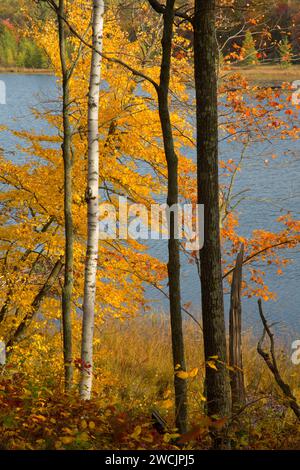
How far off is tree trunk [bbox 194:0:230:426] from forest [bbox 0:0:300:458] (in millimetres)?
13

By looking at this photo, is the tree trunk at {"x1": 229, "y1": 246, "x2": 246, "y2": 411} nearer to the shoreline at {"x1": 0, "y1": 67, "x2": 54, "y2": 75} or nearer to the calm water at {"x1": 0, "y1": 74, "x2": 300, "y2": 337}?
the calm water at {"x1": 0, "y1": 74, "x2": 300, "y2": 337}

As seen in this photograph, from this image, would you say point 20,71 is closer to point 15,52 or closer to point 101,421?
point 15,52

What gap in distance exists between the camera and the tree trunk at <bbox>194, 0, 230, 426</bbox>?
19.2 feet

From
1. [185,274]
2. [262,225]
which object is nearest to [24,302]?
[185,274]

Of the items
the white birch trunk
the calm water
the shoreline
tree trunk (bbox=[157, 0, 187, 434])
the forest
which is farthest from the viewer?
the shoreline

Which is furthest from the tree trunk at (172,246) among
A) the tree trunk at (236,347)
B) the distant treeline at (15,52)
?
the distant treeline at (15,52)

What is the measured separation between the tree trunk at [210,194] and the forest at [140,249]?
1cm

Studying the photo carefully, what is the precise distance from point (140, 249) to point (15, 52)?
2032 inches

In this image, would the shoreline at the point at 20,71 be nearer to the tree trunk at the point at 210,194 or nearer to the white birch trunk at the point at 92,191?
the white birch trunk at the point at 92,191

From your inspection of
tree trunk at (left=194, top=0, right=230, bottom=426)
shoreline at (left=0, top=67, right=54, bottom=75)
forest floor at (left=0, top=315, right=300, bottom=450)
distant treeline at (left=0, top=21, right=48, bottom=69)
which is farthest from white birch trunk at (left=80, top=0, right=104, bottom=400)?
shoreline at (left=0, top=67, right=54, bottom=75)

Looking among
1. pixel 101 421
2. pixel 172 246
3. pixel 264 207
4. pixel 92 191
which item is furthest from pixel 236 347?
pixel 264 207

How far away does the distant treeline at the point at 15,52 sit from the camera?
56.3m

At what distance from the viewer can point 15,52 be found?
2341 inches
